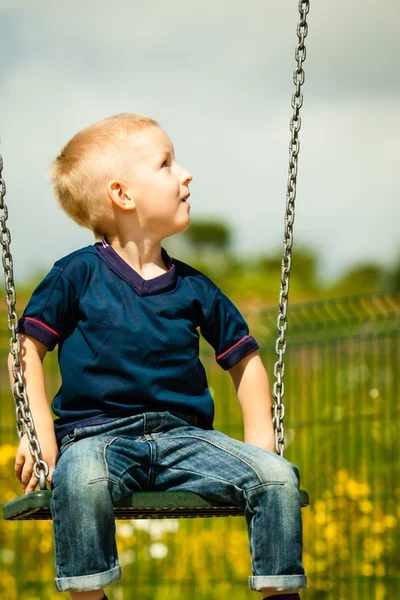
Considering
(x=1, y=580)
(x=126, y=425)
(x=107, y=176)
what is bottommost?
(x=1, y=580)

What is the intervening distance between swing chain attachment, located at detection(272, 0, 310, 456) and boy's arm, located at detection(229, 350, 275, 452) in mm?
135

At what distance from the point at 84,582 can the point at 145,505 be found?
0.88 feet

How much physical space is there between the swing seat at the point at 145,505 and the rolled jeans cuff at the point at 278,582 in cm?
23

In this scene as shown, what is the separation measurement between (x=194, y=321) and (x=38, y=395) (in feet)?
1.88

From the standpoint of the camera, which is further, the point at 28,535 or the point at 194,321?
the point at 28,535

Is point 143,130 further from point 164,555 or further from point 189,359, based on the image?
point 164,555

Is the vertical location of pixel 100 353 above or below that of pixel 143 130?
below

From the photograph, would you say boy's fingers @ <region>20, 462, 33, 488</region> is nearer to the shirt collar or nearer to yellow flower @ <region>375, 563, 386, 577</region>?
the shirt collar


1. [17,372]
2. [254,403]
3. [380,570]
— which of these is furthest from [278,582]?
[380,570]

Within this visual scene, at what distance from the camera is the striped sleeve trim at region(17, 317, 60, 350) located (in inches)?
117

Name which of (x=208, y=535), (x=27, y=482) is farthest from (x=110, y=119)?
(x=208, y=535)

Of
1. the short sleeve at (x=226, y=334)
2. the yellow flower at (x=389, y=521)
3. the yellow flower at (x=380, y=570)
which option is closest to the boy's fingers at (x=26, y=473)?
the short sleeve at (x=226, y=334)

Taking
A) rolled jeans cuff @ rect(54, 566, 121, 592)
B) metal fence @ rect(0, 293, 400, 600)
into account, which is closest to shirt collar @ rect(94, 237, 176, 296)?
rolled jeans cuff @ rect(54, 566, 121, 592)

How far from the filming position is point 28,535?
6.02 m
